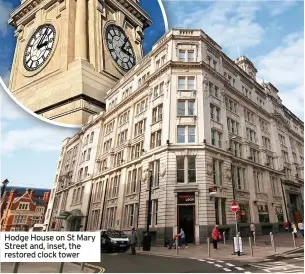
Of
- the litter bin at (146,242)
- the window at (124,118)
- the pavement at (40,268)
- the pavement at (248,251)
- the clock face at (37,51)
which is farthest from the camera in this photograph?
the clock face at (37,51)

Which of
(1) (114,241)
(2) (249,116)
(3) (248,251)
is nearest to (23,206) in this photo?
(1) (114,241)

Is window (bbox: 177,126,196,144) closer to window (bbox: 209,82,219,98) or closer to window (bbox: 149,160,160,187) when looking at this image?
window (bbox: 149,160,160,187)

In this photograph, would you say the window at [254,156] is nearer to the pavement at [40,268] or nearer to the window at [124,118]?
the window at [124,118]

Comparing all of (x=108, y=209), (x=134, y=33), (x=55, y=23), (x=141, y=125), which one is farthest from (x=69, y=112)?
(x=134, y=33)

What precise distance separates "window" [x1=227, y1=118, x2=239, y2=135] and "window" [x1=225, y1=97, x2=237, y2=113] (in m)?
0.97

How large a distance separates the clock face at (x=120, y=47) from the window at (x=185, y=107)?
8597mm

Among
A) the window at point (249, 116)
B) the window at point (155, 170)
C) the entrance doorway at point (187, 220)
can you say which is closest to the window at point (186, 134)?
the window at point (155, 170)

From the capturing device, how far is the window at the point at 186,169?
50.0ft

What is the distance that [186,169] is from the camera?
1552cm

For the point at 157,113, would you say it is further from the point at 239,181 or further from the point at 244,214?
the point at 244,214

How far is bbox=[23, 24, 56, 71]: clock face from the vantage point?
20.5 meters

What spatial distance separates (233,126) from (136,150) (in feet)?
23.9

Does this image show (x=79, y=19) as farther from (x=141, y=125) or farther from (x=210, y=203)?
(x=210, y=203)

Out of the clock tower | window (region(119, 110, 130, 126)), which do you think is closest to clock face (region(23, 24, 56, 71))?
the clock tower
